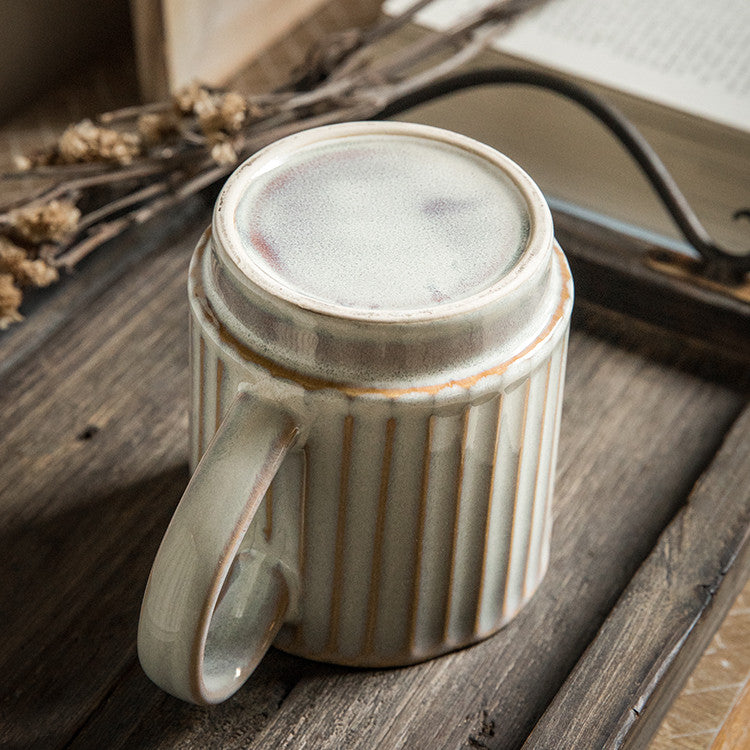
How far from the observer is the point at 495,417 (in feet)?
1.10

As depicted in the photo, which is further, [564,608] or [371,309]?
[564,608]

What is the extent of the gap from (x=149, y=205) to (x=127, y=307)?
6cm

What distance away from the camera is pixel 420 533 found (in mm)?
350

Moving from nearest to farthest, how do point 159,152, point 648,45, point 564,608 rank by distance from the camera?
point 564,608 → point 159,152 → point 648,45

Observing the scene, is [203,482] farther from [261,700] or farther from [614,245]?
[614,245]

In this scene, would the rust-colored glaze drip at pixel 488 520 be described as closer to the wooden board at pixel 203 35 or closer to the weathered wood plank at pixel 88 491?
the weathered wood plank at pixel 88 491

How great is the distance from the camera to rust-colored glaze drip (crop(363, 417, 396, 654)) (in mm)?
325

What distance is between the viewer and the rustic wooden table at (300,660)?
1.24ft

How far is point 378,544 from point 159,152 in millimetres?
277

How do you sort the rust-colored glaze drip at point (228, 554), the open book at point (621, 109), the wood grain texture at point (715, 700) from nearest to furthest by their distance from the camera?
the rust-colored glaze drip at point (228, 554) < the wood grain texture at point (715, 700) < the open book at point (621, 109)

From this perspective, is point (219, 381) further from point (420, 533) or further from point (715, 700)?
point (715, 700)

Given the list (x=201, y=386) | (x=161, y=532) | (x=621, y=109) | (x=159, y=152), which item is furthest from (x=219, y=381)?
(x=621, y=109)

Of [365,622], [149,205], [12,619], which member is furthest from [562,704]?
[149,205]

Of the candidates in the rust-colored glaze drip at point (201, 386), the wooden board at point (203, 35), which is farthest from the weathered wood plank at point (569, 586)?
the wooden board at point (203, 35)
